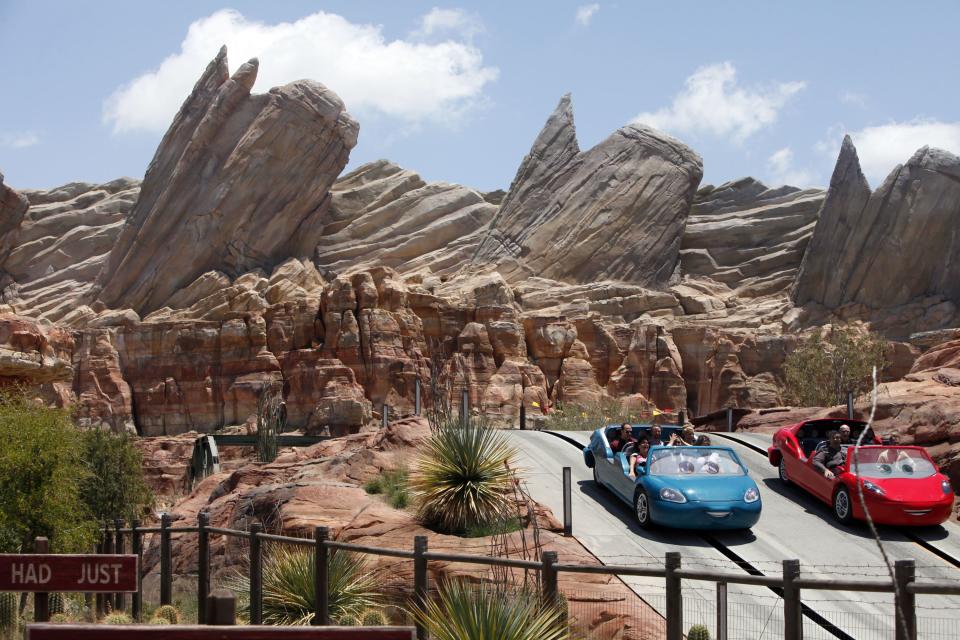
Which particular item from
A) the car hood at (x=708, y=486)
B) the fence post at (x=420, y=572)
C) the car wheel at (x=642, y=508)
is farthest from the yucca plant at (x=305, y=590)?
the car hood at (x=708, y=486)

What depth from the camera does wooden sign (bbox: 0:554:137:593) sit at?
752 centimetres

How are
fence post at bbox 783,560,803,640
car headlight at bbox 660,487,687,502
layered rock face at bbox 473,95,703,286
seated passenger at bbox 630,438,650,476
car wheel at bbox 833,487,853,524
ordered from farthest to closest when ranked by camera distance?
layered rock face at bbox 473,95,703,286, seated passenger at bbox 630,438,650,476, car wheel at bbox 833,487,853,524, car headlight at bbox 660,487,687,502, fence post at bbox 783,560,803,640

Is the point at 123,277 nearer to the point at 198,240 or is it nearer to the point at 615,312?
the point at 198,240

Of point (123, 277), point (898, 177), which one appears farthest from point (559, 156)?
point (123, 277)

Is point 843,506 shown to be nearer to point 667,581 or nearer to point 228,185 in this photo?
point 667,581

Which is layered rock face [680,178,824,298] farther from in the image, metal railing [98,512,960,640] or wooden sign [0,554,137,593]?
wooden sign [0,554,137,593]

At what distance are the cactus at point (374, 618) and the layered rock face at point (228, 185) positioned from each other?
202ft

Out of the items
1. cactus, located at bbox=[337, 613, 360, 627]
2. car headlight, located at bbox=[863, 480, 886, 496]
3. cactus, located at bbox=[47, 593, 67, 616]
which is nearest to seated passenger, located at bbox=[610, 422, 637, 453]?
car headlight, located at bbox=[863, 480, 886, 496]

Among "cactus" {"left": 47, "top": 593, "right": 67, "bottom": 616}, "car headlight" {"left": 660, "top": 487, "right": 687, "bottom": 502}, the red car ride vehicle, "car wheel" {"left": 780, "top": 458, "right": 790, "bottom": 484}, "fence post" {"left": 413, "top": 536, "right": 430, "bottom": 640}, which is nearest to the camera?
"fence post" {"left": 413, "top": 536, "right": 430, "bottom": 640}

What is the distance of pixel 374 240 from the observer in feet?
267

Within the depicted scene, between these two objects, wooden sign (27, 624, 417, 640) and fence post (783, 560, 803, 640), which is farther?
fence post (783, 560, 803, 640)

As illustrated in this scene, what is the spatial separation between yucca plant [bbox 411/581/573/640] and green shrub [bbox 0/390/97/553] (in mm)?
11886

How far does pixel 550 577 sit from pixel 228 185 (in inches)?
2555

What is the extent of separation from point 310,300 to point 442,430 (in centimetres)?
4434
